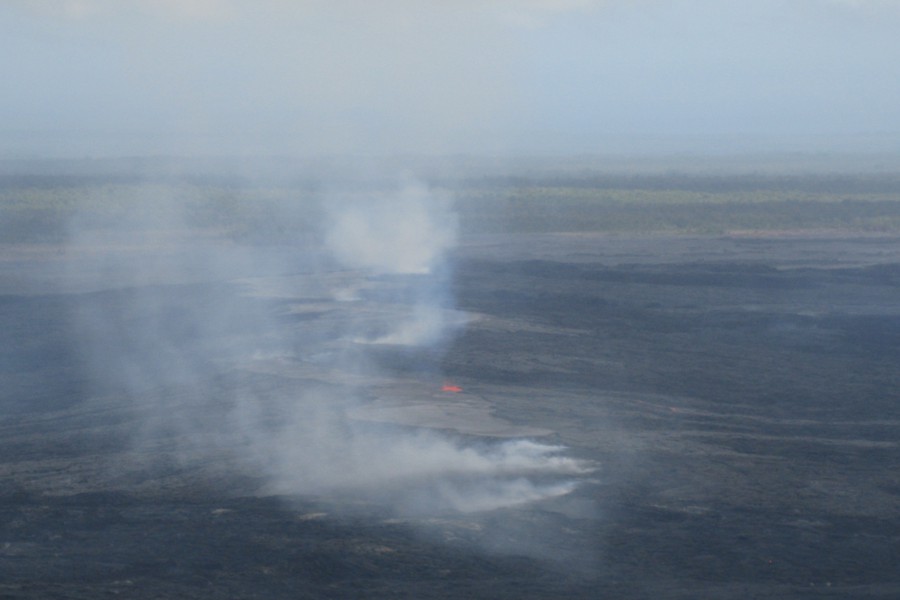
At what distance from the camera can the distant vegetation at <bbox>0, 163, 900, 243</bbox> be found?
48.5m

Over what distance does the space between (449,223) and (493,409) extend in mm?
32074

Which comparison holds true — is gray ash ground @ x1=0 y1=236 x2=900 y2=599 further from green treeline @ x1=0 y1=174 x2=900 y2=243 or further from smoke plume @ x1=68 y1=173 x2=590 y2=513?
green treeline @ x1=0 y1=174 x2=900 y2=243

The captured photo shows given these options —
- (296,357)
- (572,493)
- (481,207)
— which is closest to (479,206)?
(481,207)

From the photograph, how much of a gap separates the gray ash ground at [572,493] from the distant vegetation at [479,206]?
24.8 meters

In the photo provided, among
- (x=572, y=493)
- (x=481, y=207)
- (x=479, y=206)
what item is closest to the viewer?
(x=572, y=493)

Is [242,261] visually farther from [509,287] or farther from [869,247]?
[869,247]

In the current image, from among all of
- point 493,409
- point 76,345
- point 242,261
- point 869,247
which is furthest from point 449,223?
point 493,409

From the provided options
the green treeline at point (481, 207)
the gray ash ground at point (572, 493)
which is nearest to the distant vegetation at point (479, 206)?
the green treeline at point (481, 207)

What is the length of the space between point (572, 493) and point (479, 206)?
49.5 meters

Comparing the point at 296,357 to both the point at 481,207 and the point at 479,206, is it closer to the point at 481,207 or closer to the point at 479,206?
the point at 481,207

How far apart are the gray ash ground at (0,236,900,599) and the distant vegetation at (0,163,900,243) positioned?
24.8 meters

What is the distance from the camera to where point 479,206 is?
60812 millimetres

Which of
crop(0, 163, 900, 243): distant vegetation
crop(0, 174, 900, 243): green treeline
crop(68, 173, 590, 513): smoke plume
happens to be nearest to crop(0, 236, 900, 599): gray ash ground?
crop(68, 173, 590, 513): smoke plume

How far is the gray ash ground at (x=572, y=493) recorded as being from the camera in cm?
943
